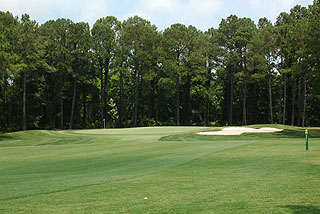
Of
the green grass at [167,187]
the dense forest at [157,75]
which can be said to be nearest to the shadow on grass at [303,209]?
the green grass at [167,187]

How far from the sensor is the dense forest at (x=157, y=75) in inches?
2249

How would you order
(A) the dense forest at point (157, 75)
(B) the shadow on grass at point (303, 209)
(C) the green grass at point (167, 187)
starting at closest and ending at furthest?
(B) the shadow on grass at point (303, 209) → (C) the green grass at point (167, 187) → (A) the dense forest at point (157, 75)

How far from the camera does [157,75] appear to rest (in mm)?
65125

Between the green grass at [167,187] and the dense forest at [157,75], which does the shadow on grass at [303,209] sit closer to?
the green grass at [167,187]

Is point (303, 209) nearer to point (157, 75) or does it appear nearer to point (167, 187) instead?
point (167, 187)

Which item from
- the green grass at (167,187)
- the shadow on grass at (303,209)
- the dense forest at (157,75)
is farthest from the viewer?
the dense forest at (157,75)

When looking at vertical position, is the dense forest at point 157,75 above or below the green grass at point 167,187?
above

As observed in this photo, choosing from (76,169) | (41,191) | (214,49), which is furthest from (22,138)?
(214,49)

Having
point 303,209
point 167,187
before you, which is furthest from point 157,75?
point 303,209

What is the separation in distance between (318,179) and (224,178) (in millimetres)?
2212

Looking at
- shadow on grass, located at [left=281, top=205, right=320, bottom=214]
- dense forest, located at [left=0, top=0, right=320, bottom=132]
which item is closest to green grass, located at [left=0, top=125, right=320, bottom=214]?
shadow on grass, located at [left=281, top=205, right=320, bottom=214]

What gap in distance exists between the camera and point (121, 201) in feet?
21.7

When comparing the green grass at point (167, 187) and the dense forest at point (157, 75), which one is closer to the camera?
the green grass at point (167, 187)

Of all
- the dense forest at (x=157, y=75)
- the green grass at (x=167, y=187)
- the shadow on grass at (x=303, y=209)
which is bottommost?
the green grass at (x=167, y=187)
